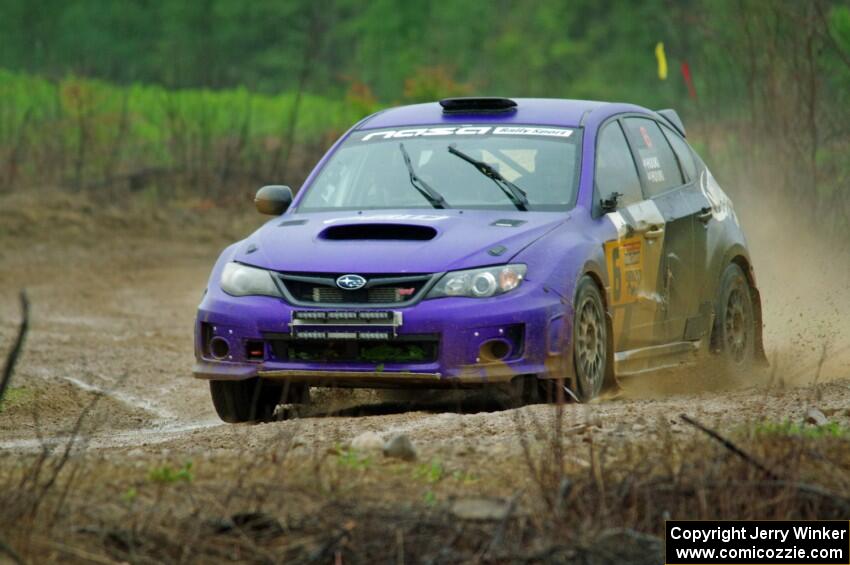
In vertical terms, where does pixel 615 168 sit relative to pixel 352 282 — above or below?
above

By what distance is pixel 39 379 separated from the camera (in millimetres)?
11305

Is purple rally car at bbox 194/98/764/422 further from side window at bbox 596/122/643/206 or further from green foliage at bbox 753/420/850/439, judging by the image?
green foliage at bbox 753/420/850/439

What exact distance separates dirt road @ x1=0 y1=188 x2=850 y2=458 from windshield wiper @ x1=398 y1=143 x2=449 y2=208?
1002 millimetres

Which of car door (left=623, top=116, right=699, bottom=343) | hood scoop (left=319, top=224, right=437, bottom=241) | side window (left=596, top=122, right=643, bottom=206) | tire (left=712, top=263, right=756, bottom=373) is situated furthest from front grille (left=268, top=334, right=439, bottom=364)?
tire (left=712, top=263, right=756, bottom=373)

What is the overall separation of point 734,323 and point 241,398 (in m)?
3.26

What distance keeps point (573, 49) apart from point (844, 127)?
83.4 ft

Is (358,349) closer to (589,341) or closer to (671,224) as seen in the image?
(589,341)

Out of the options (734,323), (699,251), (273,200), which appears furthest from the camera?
(734,323)

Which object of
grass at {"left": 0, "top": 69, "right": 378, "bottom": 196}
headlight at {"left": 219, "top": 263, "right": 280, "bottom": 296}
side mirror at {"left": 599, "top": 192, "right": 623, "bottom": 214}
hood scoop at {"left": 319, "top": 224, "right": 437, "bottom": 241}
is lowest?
grass at {"left": 0, "top": 69, "right": 378, "bottom": 196}

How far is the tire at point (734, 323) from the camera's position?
407 inches

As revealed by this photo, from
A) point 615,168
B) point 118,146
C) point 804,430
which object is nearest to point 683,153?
point 615,168

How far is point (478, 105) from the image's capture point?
32.6ft

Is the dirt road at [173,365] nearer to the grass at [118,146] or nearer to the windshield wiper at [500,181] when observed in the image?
the grass at [118,146]

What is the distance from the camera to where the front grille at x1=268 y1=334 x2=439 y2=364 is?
26.8 feet
